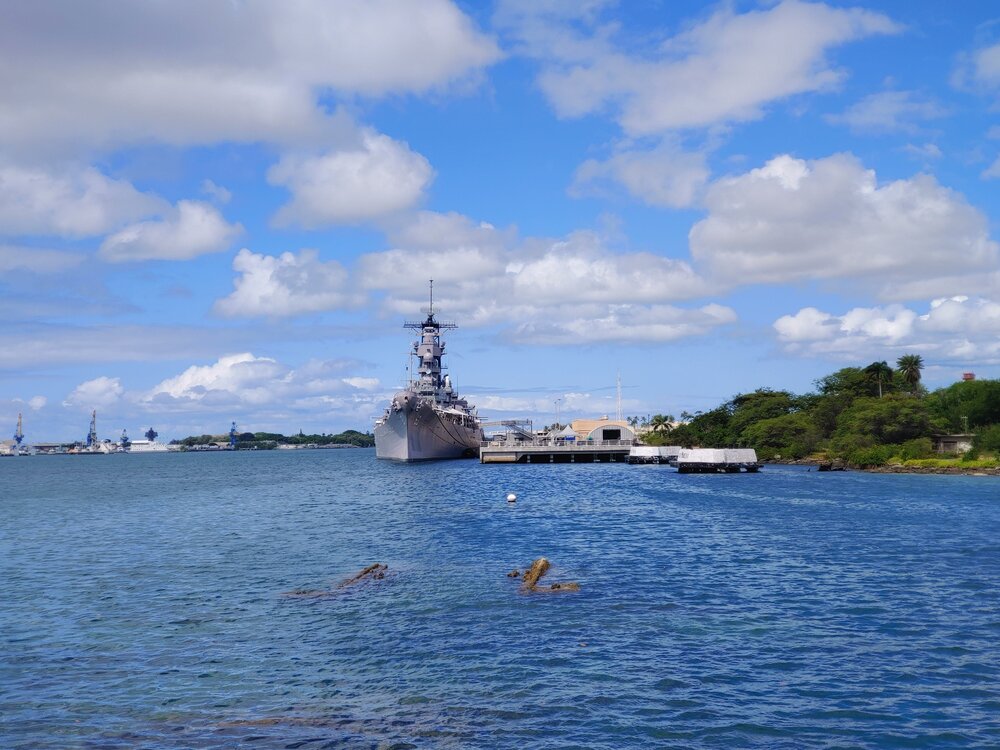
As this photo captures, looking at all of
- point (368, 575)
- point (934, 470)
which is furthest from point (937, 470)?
point (368, 575)

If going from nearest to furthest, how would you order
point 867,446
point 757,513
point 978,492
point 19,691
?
1. point 19,691
2. point 757,513
3. point 978,492
4. point 867,446

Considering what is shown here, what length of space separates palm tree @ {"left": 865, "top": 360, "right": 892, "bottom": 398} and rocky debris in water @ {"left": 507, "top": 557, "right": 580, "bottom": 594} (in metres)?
131

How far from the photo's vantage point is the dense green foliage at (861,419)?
112 meters

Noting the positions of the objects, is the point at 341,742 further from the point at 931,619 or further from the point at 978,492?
the point at 978,492

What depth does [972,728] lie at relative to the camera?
648 inches

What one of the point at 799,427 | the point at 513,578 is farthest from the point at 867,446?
the point at 513,578

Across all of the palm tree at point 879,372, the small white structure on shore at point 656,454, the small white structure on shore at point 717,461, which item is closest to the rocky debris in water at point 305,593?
the small white structure on shore at point 717,461

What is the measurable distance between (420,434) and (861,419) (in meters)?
70.7

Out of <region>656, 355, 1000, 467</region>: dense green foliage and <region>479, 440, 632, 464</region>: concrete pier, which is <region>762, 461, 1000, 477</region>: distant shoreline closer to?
<region>656, 355, 1000, 467</region>: dense green foliage

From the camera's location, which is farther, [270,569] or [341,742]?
[270,569]

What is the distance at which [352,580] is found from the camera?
33.1 meters

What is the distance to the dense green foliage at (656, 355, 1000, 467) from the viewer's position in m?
112

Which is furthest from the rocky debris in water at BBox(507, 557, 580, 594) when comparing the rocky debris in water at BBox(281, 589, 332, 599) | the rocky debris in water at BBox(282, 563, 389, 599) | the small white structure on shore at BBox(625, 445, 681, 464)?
the small white structure on shore at BBox(625, 445, 681, 464)

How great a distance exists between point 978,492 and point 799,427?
72.3m
